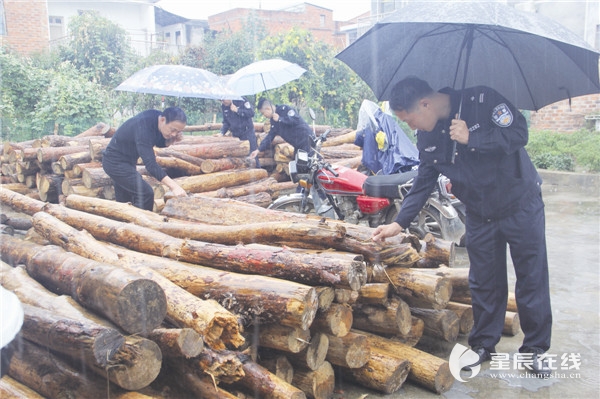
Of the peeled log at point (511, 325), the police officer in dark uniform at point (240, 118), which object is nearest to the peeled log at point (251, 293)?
the peeled log at point (511, 325)

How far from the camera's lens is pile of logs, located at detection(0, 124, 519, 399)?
9.36 ft

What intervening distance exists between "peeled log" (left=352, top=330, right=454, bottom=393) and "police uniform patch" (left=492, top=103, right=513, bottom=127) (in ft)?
5.47

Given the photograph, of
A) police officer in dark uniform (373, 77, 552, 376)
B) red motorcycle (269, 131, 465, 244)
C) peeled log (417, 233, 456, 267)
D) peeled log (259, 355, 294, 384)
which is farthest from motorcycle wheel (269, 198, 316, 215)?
peeled log (259, 355, 294, 384)

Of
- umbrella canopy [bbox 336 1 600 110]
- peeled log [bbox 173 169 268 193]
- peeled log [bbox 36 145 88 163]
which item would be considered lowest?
peeled log [bbox 173 169 268 193]

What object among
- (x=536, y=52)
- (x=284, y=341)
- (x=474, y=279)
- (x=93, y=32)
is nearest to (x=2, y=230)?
(x=284, y=341)

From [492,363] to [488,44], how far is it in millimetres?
2327

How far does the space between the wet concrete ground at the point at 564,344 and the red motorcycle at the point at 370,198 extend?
2.91 ft

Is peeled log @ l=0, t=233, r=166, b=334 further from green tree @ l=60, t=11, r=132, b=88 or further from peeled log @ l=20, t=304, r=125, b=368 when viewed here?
green tree @ l=60, t=11, r=132, b=88

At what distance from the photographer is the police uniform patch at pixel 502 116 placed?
3.60m

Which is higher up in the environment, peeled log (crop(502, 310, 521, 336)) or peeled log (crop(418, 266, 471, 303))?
peeled log (crop(418, 266, 471, 303))

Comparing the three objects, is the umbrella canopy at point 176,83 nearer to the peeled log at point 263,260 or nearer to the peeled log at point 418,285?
the peeled log at point 263,260

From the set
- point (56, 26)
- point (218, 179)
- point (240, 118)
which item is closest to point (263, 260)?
point (218, 179)

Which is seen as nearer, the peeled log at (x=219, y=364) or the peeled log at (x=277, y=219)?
the peeled log at (x=219, y=364)

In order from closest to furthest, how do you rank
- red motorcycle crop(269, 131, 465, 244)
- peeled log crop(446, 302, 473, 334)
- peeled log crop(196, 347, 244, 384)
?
peeled log crop(196, 347, 244, 384) < peeled log crop(446, 302, 473, 334) < red motorcycle crop(269, 131, 465, 244)
